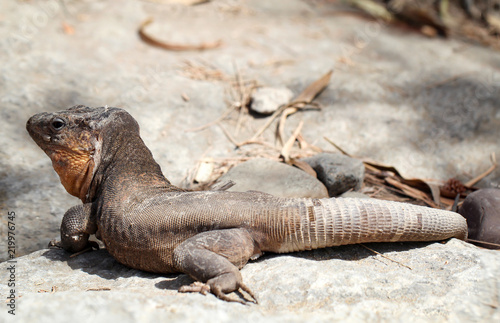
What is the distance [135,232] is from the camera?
305 cm

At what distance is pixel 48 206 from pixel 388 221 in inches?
112

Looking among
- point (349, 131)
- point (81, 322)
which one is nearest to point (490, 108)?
point (349, 131)

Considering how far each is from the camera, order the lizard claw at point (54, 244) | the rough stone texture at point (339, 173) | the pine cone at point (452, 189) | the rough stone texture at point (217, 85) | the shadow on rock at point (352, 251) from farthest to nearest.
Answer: the rough stone texture at point (217, 85) < the pine cone at point (452, 189) < the rough stone texture at point (339, 173) < the lizard claw at point (54, 244) < the shadow on rock at point (352, 251)

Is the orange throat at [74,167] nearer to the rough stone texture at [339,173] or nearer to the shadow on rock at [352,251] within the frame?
the shadow on rock at [352,251]

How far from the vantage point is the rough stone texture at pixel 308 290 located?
2.28 metres

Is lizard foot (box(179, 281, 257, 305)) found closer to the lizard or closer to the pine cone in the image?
the lizard

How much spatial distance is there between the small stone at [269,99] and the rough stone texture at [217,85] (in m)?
0.24

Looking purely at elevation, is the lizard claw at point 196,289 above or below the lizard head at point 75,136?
below

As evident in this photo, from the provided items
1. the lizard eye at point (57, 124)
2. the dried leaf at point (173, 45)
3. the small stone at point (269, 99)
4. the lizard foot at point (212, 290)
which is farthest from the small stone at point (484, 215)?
the dried leaf at point (173, 45)

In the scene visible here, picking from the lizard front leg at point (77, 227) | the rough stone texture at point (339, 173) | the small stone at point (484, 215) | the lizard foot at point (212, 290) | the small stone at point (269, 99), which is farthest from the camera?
the small stone at point (269, 99)

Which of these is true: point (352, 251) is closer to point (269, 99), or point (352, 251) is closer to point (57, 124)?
point (57, 124)

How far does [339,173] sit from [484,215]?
3.80ft

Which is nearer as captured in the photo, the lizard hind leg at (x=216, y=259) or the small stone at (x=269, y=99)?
the lizard hind leg at (x=216, y=259)

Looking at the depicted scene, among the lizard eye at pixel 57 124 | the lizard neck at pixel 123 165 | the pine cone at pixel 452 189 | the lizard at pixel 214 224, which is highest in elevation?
the lizard eye at pixel 57 124
